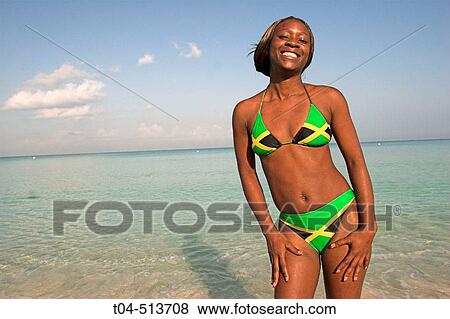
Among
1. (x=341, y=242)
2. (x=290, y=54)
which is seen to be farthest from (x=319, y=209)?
(x=290, y=54)

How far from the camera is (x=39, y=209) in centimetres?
1445

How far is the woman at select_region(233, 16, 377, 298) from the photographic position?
266 cm

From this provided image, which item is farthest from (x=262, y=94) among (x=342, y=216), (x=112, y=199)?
(x=112, y=199)

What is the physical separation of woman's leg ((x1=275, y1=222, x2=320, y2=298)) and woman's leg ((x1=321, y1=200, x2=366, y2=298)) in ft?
0.31

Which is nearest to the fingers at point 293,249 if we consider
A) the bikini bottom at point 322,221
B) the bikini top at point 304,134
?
the bikini bottom at point 322,221

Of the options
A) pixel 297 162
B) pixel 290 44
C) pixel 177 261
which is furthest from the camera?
pixel 177 261

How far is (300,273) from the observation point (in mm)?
2742

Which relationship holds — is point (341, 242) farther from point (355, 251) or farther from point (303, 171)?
point (303, 171)

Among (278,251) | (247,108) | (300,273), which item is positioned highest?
(247,108)

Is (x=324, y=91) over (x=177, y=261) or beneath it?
over

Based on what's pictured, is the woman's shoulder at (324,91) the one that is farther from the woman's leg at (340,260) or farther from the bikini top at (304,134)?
the woman's leg at (340,260)

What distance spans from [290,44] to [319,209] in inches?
43.0
